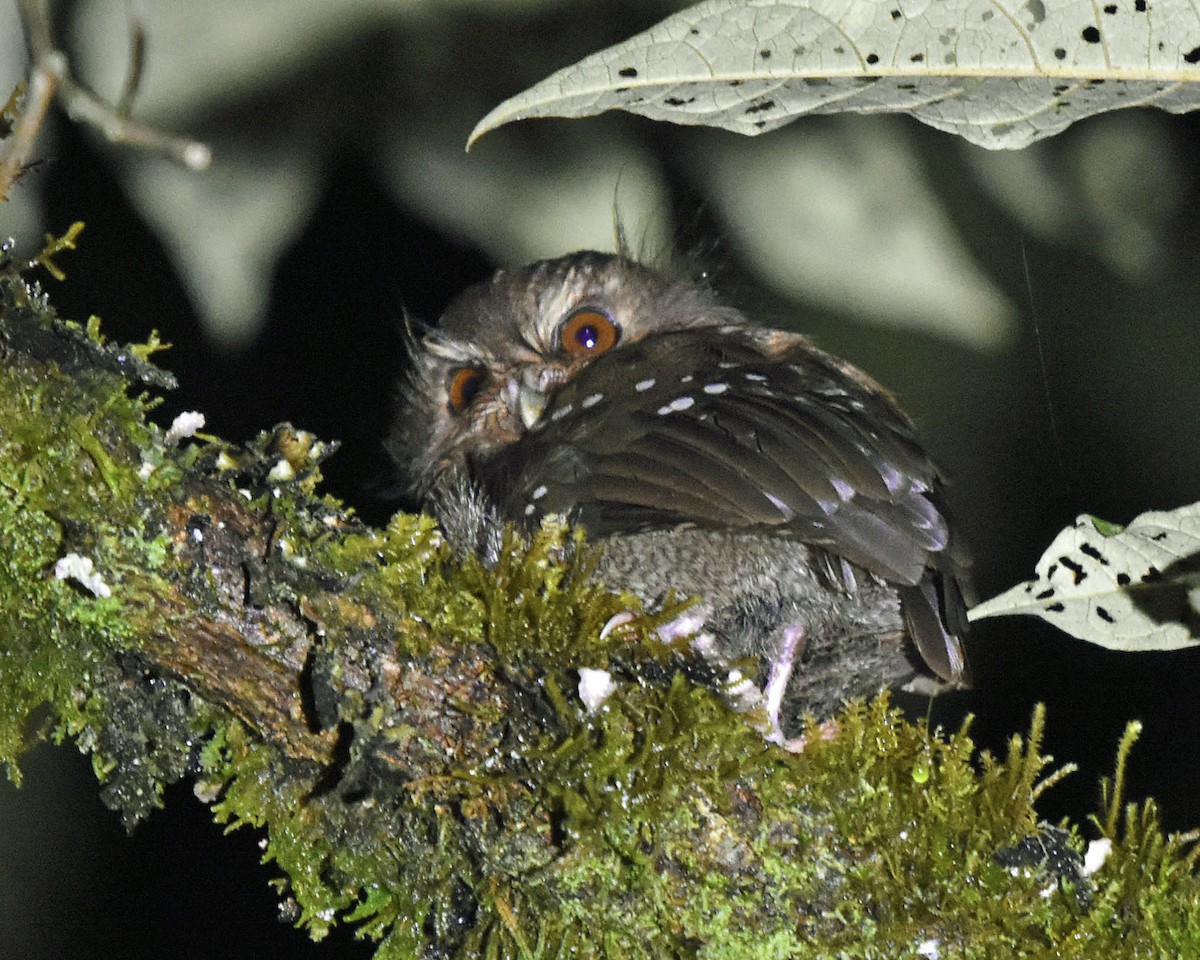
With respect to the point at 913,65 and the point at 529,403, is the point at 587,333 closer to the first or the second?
the point at 529,403

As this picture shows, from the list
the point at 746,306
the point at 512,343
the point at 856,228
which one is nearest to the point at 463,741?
the point at 512,343

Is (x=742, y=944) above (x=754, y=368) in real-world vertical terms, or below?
below

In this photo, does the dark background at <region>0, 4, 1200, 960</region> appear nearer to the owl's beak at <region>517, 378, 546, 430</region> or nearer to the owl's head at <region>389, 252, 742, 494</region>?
the owl's head at <region>389, 252, 742, 494</region>

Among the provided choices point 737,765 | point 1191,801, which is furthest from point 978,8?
point 1191,801

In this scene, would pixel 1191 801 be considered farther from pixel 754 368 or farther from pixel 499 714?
pixel 499 714

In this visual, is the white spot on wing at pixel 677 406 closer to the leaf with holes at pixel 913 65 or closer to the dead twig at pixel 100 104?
the leaf with holes at pixel 913 65
